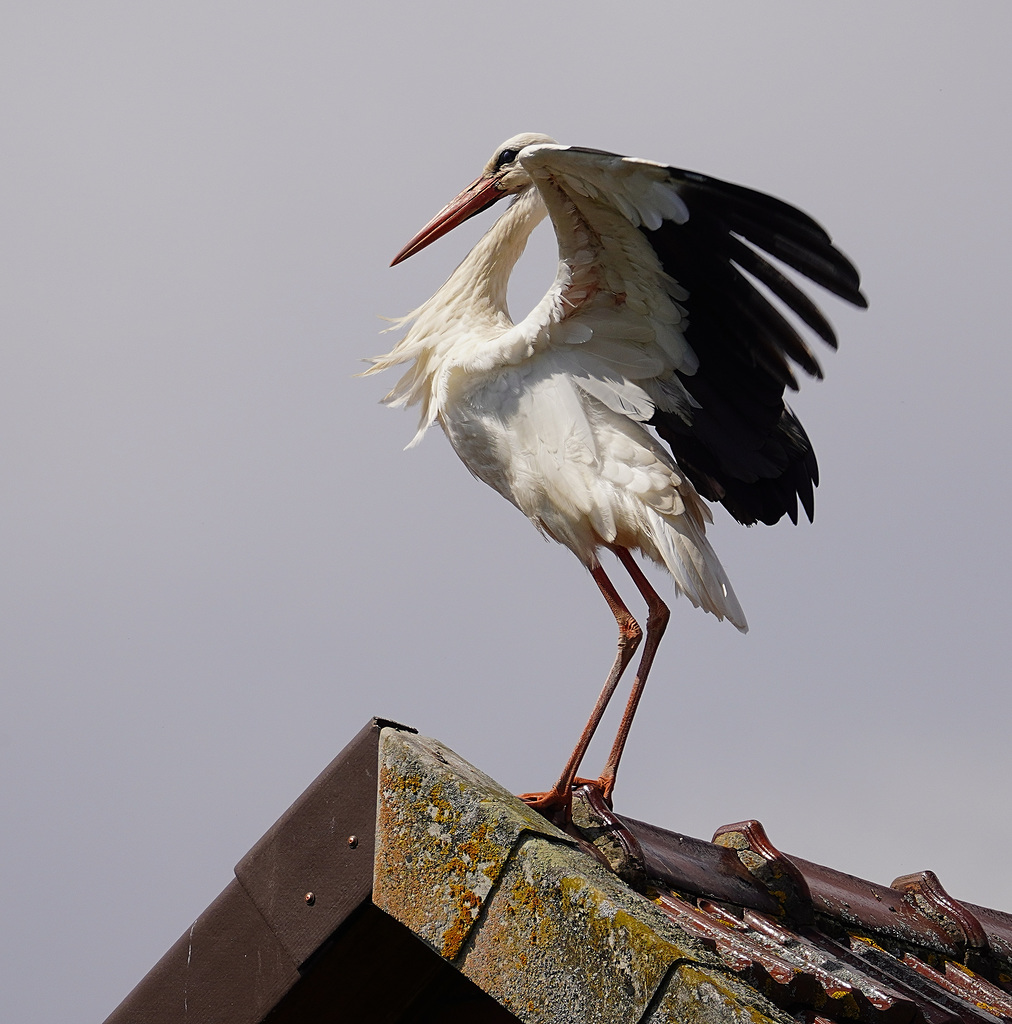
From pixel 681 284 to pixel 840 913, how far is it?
2012 mm

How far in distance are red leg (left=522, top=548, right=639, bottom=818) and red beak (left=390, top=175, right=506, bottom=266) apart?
1.66 metres

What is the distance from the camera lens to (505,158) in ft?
18.2

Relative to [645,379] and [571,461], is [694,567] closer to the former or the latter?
[571,461]

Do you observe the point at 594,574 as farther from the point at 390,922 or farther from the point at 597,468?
the point at 390,922

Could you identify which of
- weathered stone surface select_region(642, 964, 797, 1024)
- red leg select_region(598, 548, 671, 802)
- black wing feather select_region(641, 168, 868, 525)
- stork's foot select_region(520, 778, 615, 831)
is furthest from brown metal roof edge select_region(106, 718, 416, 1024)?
black wing feather select_region(641, 168, 868, 525)

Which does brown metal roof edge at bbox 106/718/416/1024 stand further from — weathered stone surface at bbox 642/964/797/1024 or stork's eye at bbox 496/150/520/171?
stork's eye at bbox 496/150/520/171

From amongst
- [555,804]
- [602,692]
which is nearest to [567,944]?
[555,804]

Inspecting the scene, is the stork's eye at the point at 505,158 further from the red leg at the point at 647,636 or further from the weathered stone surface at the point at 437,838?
the weathered stone surface at the point at 437,838

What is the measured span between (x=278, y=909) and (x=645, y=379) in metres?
2.58

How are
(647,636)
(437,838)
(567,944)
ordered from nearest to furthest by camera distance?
(567,944)
(437,838)
(647,636)

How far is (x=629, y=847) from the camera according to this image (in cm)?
324

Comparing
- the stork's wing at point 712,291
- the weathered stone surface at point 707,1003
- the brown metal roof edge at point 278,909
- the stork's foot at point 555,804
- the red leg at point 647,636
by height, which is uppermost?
the stork's wing at point 712,291

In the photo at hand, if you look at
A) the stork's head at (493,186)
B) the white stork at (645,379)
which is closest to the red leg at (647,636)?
the white stork at (645,379)

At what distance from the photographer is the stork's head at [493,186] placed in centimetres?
550
